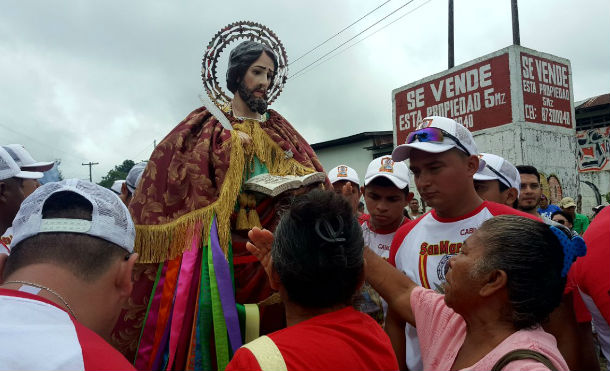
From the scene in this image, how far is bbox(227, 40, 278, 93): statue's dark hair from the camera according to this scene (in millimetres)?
2729

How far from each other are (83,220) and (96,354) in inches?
15.1

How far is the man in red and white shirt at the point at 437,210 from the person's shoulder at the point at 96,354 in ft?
4.96

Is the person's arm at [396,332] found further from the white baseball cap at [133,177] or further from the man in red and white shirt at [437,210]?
the white baseball cap at [133,177]

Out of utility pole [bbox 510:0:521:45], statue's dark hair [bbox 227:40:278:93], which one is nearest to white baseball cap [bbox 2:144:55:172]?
statue's dark hair [bbox 227:40:278:93]

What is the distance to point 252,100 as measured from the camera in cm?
272

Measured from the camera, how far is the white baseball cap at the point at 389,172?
3256mm

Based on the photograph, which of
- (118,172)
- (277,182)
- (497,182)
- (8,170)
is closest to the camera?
(277,182)

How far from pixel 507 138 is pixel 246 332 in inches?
412

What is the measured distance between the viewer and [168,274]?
2312mm

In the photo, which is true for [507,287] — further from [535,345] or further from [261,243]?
[261,243]

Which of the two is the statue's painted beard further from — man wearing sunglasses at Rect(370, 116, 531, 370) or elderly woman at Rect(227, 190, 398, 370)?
elderly woman at Rect(227, 190, 398, 370)

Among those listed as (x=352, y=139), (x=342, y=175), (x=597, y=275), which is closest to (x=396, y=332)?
(x=597, y=275)

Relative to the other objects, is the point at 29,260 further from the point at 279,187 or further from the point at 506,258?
the point at 506,258

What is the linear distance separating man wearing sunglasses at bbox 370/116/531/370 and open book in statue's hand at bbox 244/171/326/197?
56 centimetres
